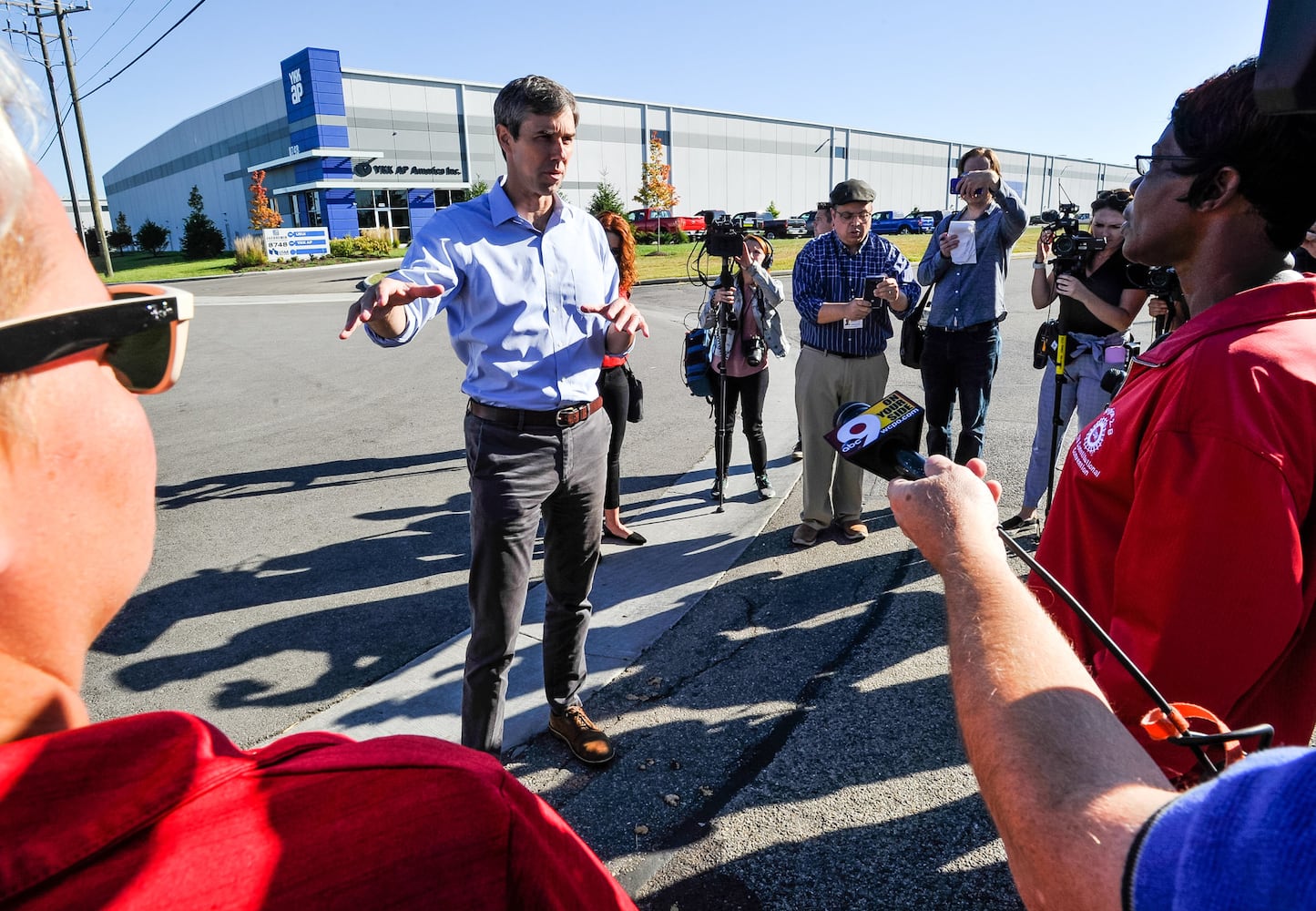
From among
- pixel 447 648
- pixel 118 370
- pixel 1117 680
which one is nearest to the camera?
pixel 118 370

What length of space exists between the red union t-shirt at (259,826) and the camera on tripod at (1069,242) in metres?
4.87

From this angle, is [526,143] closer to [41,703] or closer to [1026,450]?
[41,703]

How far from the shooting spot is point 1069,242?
4.59m

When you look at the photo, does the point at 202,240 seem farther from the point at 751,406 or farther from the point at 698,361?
the point at 751,406

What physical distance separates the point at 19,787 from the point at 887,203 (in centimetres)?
6789

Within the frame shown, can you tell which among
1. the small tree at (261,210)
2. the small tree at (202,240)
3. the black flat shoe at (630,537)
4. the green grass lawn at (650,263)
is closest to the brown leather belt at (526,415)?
the black flat shoe at (630,537)

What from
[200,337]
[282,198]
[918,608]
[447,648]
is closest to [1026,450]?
[918,608]

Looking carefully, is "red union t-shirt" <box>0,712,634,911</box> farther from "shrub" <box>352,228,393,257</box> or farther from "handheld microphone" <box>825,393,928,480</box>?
"shrub" <box>352,228,393,257</box>

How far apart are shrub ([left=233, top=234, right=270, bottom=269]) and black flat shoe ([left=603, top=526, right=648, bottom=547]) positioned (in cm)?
3370

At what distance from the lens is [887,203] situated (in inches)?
2467

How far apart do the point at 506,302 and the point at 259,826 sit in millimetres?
2409

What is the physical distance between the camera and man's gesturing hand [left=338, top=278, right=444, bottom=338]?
2.45m

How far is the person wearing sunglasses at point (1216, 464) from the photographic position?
1.24 meters

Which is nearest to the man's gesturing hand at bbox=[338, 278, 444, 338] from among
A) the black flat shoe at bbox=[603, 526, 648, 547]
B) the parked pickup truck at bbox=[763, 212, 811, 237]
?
the black flat shoe at bbox=[603, 526, 648, 547]
